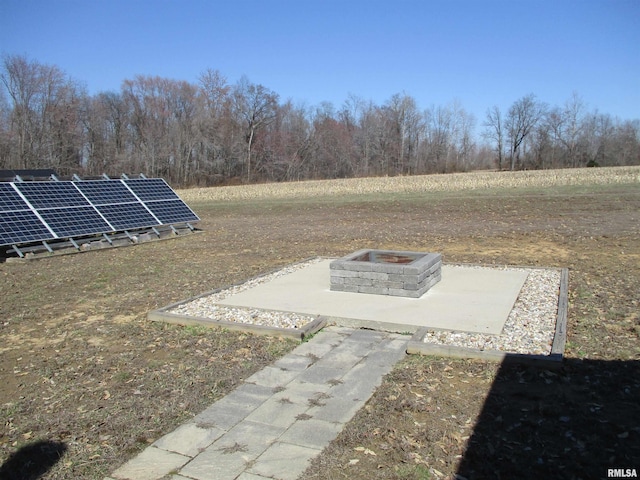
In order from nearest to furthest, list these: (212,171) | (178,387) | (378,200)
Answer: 1. (178,387)
2. (378,200)
3. (212,171)

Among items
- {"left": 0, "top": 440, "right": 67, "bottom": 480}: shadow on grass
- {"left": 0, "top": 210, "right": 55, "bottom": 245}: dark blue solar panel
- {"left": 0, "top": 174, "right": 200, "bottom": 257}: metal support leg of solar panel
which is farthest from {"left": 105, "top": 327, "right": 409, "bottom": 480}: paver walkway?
{"left": 0, "top": 174, "right": 200, "bottom": 257}: metal support leg of solar panel

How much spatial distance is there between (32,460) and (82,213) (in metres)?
11.7

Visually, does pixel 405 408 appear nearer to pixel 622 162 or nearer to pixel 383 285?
pixel 383 285

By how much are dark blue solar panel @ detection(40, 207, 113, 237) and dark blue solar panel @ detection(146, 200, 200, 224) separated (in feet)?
6.62

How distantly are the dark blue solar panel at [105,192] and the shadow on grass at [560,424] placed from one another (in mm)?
13431

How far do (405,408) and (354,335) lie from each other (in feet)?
6.11

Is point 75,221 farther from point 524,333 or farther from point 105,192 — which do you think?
point 524,333

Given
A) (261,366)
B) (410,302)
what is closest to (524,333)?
(410,302)

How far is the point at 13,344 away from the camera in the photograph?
5914 mm

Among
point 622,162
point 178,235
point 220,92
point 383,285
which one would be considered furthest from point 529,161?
point 383,285

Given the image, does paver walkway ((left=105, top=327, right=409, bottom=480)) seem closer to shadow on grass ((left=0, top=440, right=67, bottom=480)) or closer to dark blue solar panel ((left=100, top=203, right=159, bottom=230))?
shadow on grass ((left=0, top=440, right=67, bottom=480))

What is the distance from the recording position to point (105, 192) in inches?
608

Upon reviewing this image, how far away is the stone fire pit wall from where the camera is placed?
7.19m

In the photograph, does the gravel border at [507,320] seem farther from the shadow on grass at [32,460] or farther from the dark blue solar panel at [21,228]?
the dark blue solar panel at [21,228]
